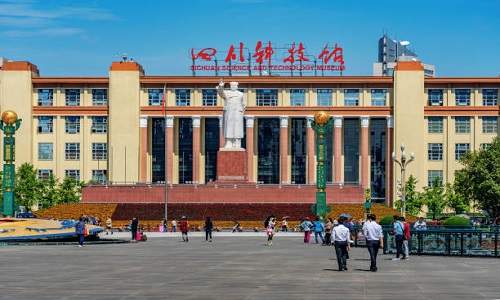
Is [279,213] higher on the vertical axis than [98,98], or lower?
lower

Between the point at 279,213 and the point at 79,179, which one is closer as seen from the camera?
the point at 279,213

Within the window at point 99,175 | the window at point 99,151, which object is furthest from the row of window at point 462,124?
the window at point 99,175

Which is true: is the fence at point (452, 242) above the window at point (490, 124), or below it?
below

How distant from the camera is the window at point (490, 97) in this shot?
137125mm

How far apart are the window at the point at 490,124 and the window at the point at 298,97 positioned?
23469 mm

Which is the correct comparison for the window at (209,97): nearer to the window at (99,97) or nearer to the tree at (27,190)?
the window at (99,97)

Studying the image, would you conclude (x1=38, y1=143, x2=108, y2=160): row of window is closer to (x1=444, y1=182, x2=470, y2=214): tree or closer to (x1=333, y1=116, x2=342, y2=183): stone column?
(x1=333, y1=116, x2=342, y2=183): stone column

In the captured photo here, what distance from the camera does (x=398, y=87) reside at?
5340 inches

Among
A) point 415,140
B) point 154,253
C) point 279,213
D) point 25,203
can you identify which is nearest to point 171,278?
point 154,253

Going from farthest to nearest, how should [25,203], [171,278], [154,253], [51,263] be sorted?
[25,203], [154,253], [51,263], [171,278]

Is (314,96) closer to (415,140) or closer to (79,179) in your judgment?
(415,140)

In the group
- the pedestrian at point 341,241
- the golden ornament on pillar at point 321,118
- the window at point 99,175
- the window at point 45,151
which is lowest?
the pedestrian at point 341,241

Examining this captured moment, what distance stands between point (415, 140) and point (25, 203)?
49396 mm

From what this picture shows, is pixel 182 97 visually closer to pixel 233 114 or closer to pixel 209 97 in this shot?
pixel 209 97
